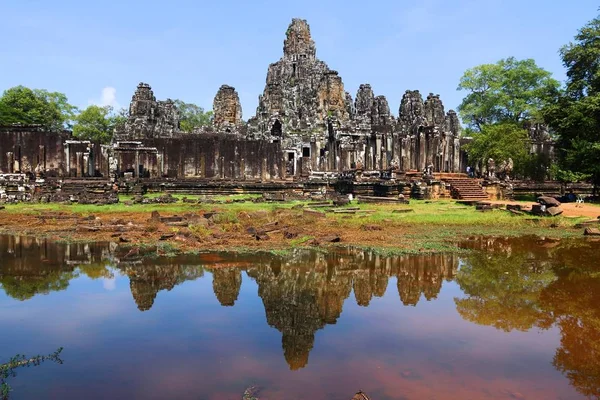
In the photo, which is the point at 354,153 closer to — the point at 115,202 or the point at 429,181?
the point at 429,181

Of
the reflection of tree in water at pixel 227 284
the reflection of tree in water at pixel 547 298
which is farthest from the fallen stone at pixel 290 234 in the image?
the reflection of tree in water at pixel 547 298

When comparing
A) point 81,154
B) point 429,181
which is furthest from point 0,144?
point 429,181

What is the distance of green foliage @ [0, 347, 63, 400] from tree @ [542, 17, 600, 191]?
22.5m

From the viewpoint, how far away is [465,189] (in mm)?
25922

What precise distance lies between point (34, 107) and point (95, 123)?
7.54m

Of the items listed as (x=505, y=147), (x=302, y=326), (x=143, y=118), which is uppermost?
(x=143, y=118)

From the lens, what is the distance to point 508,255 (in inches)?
402

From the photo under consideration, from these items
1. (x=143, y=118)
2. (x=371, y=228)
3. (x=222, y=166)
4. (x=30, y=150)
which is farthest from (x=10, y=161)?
(x=371, y=228)

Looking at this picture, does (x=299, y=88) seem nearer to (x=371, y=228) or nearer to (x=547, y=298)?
(x=371, y=228)

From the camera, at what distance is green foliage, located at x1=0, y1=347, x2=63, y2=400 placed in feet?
13.0

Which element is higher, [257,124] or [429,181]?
[257,124]

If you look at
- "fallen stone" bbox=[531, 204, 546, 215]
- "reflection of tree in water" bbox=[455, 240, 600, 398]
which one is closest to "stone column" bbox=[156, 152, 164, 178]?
"fallen stone" bbox=[531, 204, 546, 215]

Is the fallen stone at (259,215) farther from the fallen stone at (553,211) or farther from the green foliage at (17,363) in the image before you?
the green foliage at (17,363)

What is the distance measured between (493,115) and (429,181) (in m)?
28.6
